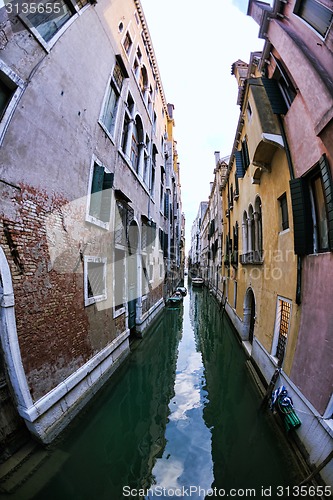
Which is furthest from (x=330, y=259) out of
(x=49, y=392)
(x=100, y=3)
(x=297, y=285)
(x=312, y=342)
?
(x=100, y=3)

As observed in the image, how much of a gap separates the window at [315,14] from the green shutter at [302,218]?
7.66ft

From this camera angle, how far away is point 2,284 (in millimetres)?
3105

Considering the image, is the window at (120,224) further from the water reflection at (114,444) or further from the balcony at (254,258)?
the balcony at (254,258)

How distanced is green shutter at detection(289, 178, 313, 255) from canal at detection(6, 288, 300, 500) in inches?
127

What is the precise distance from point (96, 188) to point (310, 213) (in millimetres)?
4678

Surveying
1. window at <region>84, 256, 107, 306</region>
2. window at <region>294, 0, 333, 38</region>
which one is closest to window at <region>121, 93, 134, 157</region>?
window at <region>84, 256, 107, 306</region>

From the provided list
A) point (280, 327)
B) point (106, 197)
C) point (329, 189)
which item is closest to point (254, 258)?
point (280, 327)

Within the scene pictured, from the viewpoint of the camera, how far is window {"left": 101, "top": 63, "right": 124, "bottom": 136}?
6832 millimetres

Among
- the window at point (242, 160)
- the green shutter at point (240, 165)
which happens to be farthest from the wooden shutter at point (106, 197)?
the green shutter at point (240, 165)

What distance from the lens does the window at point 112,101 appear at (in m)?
6.83

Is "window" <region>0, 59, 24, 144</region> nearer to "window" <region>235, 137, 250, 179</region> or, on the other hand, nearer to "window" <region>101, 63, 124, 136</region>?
"window" <region>101, 63, 124, 136</region>

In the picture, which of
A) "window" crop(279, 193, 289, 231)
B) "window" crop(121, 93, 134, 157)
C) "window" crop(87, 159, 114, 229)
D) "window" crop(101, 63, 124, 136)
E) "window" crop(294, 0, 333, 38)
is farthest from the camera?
"window" crop(121, 93, 134, 157)

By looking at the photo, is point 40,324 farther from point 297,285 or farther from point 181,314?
point 181,314

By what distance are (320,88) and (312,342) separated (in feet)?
12.5
